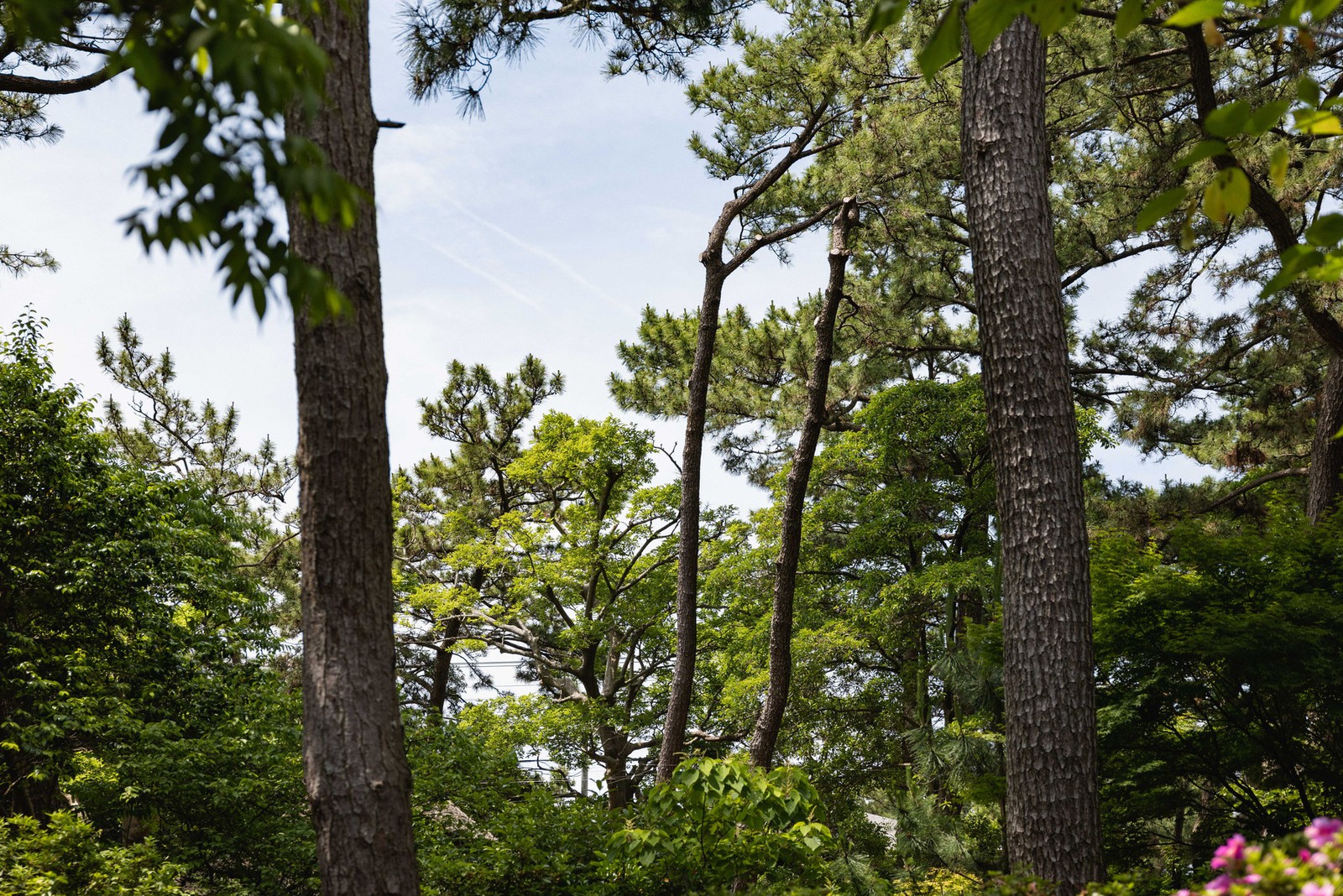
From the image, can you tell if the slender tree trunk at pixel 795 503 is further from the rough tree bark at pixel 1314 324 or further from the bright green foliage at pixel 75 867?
the bright green foliage at pixel 75 867

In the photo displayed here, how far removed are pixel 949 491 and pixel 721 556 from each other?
407 centimetres

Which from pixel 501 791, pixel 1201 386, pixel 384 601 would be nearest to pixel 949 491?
pixel 1201 386

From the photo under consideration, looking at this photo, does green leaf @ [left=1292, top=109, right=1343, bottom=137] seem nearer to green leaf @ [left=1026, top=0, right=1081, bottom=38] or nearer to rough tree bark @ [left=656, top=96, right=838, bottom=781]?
green leaf @ [left=1026, top=0, right=1081, bottom=38]

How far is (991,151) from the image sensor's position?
431cm

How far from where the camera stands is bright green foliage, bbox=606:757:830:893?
435cm

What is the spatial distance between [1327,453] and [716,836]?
25.0ft

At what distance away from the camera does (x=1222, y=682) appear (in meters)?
5.98

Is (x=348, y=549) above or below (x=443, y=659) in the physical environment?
above

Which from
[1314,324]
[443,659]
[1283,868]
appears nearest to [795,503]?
[1314,324]

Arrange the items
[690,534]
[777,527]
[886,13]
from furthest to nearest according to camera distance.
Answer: [777,527], [690,534], [886,13]

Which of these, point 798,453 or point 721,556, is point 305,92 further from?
point 721,556

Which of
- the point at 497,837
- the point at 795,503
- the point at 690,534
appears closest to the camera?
the point at 497,837

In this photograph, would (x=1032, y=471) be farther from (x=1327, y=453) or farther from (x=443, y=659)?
(x=443, y=659)

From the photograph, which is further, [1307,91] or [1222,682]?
[1222,682]
